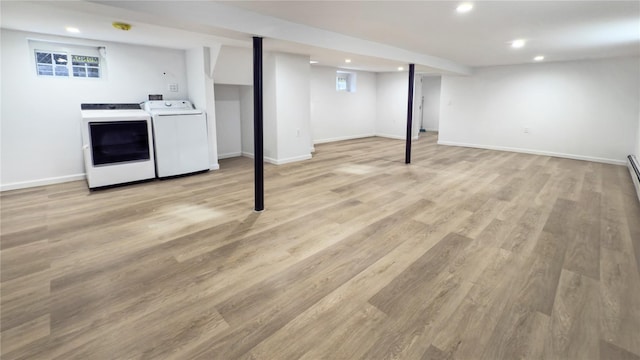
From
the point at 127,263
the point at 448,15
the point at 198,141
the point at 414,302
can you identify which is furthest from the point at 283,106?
the point at 414,302

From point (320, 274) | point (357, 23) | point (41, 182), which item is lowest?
point (320, 274)

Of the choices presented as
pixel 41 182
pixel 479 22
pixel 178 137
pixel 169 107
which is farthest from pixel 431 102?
pixel 41 182

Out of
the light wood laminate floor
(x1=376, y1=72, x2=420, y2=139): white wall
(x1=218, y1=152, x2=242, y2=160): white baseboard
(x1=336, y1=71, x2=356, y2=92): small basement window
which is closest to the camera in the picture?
the light wood laminate floor

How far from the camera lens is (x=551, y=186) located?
5.14 m

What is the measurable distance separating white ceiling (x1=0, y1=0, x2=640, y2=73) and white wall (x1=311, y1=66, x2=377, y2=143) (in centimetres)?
390

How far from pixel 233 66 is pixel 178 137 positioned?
1707mm

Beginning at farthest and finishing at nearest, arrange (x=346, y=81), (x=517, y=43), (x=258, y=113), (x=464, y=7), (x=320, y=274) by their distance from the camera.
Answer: (x=346, y=81) < (x=517, y=43) < (x=258, y=113) < (x=464, y=7) < (x=320, y=274)

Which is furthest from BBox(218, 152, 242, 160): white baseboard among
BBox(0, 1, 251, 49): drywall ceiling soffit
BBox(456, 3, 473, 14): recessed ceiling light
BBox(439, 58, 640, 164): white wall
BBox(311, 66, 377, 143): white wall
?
BBox(439, 58, 640, 164): white wall

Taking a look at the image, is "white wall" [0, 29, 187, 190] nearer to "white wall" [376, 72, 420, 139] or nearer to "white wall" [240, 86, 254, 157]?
"white wall" [240, 86, 254, 157]

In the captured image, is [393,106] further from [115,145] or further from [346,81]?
[115,145]

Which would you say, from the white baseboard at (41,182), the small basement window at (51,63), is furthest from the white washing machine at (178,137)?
the white baseboard at (41,182)

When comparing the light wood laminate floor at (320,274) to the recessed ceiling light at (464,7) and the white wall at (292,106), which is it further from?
the recessed ceiling light at (464,7)

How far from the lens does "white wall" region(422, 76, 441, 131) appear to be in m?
13.0

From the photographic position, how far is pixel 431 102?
13.1 meters
